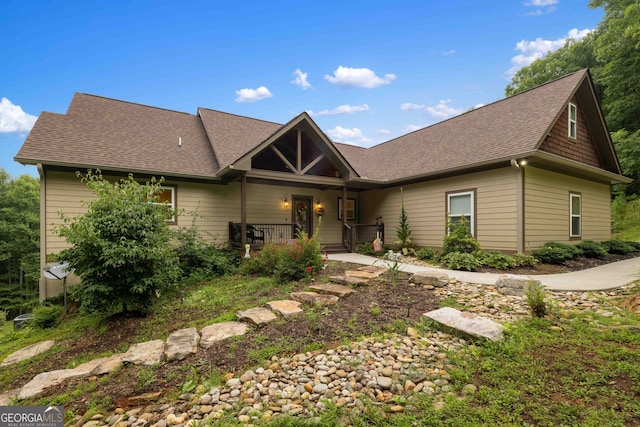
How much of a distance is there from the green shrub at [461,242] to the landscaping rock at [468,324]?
511cm

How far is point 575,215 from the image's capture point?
386 inches

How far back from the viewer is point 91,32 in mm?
9922

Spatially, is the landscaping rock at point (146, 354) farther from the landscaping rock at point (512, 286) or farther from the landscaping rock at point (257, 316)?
the landscaping rock at point (512, 286)

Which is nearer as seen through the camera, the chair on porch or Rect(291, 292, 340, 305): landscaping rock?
Rect(291, 292, 340, 305): landscaping rock

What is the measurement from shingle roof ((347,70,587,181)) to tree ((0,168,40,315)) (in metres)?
21.7

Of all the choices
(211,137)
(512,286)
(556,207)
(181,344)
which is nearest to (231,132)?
(211,137)

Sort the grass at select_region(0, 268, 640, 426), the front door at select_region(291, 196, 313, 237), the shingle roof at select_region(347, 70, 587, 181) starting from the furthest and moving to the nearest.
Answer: the front door at select_region(291, 196, 313, 237), the shingle roof at select_region(347, 70, 587, 181), the grass at select_region(0, 268, 640, 426)

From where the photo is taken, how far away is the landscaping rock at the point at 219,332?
3.28m

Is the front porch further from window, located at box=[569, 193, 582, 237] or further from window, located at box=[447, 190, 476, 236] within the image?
window, located at box=[569, 193, 582, 237]

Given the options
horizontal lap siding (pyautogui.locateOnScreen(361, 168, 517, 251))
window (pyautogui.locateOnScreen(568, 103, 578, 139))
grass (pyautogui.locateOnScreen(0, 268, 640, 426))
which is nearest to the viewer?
grass (pyautogui.locateOnScreen(0, 268, 640, 426))

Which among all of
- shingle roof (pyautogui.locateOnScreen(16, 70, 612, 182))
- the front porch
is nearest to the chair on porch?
the front porch

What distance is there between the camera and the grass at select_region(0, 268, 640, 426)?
1.90 m

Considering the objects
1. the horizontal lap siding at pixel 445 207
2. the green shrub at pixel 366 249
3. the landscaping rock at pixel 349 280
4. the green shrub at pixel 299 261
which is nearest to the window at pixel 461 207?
the horizontal lap siding at pixel 445 207

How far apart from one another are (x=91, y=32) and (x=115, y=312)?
10.7m
